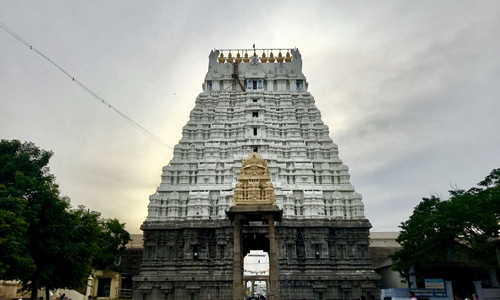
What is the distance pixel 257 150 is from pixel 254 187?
1742 centimetres

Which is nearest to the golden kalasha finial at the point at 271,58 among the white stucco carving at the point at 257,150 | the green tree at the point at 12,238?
the white stucco carving at the point at 257,150

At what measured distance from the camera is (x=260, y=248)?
113 feet

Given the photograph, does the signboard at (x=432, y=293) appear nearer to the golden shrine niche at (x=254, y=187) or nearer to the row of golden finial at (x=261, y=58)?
the golden shrine niche at (x=254, y=187)

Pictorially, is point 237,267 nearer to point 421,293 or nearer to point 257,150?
point 421,293

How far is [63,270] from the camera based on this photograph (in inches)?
1010

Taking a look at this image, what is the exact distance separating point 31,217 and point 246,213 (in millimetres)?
12112

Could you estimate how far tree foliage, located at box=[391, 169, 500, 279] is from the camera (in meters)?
25.0

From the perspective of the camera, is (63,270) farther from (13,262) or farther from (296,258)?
(296,258)

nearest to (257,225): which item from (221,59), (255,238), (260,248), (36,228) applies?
(255,238)

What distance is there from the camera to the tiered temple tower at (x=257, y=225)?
30719mm

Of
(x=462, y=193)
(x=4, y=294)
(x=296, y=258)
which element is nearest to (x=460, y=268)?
(x=462, y=193)

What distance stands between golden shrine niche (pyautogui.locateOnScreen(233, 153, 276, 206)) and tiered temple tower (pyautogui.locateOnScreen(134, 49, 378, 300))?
908 cm

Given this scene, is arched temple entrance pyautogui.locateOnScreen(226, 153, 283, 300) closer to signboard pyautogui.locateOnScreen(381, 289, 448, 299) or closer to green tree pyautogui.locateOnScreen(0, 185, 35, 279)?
green tree pyautogui.locateOnScreen(0, 185, 35, 279)

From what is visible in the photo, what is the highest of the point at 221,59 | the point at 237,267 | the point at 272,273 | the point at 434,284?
the point at 221,59
